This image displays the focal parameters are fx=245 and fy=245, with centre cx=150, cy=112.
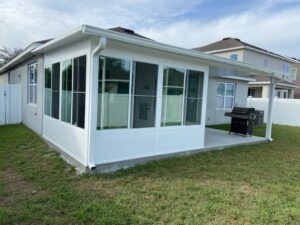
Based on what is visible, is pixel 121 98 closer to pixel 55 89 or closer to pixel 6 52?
pixel 55 89

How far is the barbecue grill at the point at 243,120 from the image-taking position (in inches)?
392

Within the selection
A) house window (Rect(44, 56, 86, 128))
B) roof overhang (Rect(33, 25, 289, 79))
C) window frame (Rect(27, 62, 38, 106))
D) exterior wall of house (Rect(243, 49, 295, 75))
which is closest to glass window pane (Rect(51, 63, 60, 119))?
house window (Rect(44, 56, 86, 128))

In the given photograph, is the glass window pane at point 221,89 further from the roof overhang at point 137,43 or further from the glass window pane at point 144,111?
the glass window pane at point 144,111

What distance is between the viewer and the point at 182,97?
6.60 meters

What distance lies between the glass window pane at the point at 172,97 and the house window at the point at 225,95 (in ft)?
27.9

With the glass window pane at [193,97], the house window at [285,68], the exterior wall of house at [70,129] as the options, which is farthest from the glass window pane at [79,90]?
the house window at [285,68]

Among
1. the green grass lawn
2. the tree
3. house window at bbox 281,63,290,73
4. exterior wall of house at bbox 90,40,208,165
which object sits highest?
the tree

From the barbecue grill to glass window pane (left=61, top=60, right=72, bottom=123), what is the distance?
702 centimetres

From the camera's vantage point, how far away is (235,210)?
3721 mm

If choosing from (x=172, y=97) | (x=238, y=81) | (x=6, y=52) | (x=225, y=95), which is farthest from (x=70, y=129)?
(x=6, y=52)

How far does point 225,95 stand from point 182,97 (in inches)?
356

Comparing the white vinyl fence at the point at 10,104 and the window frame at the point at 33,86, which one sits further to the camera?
the white vinyl fence at the point at 10,104

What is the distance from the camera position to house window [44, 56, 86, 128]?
17.3 feet

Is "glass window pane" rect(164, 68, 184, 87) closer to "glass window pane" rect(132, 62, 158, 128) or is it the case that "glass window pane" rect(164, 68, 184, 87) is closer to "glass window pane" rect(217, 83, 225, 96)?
"glass window pane" rect(132, 62, 158, 128)
